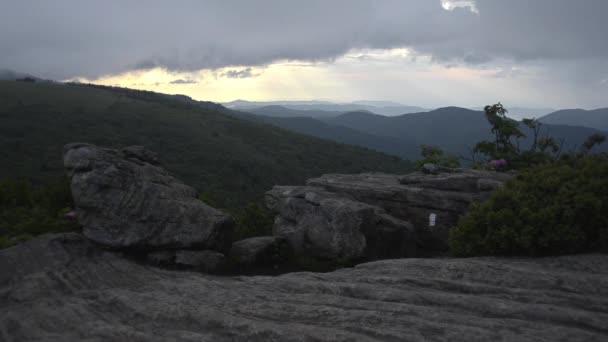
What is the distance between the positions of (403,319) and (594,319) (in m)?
2.91

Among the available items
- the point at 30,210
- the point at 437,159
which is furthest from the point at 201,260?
the point at 437,159

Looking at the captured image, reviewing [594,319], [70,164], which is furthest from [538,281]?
[70,164]

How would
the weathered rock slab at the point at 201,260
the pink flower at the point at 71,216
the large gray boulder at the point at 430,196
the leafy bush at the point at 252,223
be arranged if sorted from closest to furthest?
the weathered rock slab at the point at 201,260 → the pink flower at the point at 71,216 → the large gray boulder at the point at 430,196 → the leafy bush at the point at 252,223

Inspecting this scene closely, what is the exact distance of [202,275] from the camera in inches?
433

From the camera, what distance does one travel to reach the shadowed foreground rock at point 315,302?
22.7 ft

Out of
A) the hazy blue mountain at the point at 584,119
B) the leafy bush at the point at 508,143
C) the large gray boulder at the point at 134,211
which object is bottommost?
the large gray boulder at the point at 134,211

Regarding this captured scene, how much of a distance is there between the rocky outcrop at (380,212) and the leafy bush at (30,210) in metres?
7.19

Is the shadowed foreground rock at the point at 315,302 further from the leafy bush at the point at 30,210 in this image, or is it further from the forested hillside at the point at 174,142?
the forested hillside at the point at 174,142

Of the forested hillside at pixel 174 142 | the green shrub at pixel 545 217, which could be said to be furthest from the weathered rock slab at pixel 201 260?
the forested hillside at pixel 174 142

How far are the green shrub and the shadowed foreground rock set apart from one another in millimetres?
505

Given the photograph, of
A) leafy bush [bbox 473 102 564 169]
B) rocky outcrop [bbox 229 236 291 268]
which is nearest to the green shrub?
rocky outcrop [bbox 229 236 291 268]

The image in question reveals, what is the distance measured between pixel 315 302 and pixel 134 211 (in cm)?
632

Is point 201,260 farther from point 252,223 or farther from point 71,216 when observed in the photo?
point 71,216

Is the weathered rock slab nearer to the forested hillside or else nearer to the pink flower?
the pink flower
